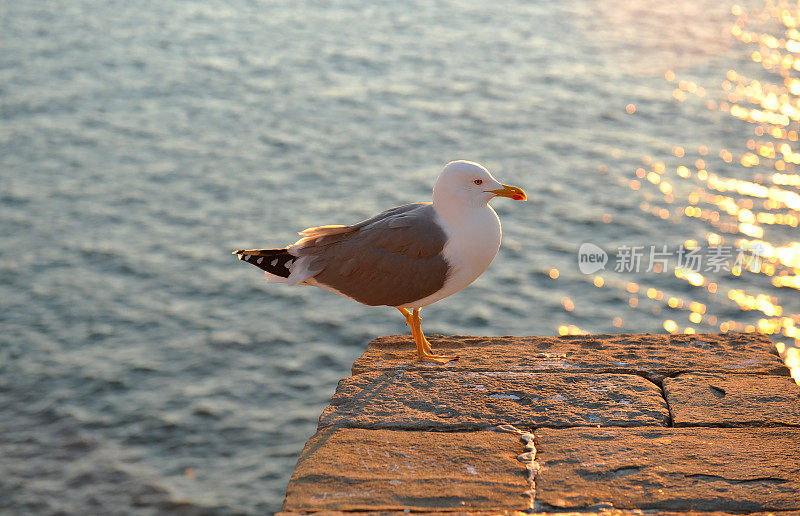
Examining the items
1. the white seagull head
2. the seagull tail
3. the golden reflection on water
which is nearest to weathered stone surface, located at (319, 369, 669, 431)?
the seagull tail

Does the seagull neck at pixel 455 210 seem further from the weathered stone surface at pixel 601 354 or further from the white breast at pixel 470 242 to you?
the weathered stone surface at pixel 601 354

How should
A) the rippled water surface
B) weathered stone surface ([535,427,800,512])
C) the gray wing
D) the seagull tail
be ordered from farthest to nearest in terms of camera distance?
1. the rippled water surface
2. the seagull tail
3. the gray wing
4. weathered stone surface ([535,427,800,512])

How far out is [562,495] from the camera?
425 cm

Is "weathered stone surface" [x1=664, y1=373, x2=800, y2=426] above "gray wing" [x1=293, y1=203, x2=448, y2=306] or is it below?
below

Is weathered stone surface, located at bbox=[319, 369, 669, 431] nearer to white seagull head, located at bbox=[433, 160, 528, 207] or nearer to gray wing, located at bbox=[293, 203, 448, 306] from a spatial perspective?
gray wing, located at bbox=[293, 203, 448, 306]

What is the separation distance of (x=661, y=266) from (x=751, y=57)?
8.61 metres

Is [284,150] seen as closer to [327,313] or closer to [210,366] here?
[327,313]

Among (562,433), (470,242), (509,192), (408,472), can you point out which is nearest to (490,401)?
(562,433)

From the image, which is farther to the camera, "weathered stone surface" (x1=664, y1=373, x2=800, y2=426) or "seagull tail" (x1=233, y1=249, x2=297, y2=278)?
"seagull tail" (x1=233, y1=249, x2=297, y2=278)

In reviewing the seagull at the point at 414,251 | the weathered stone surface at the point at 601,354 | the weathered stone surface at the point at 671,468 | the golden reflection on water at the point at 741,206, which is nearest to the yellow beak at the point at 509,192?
the seagull at the point at 414,251

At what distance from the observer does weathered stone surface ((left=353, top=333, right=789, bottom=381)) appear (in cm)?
565

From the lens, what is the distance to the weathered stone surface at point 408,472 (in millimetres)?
4223

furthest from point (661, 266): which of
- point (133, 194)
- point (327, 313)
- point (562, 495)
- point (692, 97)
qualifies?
point (562, 495)

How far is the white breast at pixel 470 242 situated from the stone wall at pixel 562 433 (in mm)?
603
